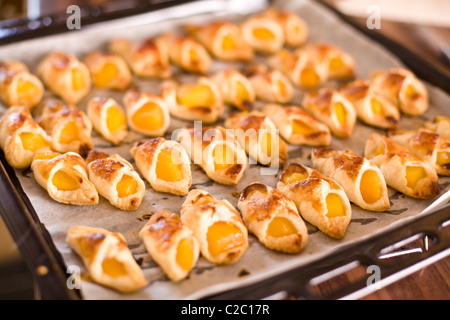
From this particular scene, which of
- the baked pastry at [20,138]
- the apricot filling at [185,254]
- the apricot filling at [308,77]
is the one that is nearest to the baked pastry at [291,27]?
the apricot filling at [308,77]

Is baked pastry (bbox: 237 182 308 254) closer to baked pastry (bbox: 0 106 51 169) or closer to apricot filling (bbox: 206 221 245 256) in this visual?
apricot filling (bbox: 206 221 245 256)

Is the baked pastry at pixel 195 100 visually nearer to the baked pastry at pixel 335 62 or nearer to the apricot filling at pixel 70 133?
the apricot filling at pixel 70 133

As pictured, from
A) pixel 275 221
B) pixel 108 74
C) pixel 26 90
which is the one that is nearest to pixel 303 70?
pixel 108 74

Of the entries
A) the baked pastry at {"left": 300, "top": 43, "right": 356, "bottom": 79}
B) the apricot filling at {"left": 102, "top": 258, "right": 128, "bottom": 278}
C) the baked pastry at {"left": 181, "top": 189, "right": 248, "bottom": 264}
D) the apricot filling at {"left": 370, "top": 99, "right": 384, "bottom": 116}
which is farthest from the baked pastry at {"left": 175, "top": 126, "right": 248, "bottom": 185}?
the baked pastry at {"left": 300, "top": 43, "right": 356, "bottom": 79}

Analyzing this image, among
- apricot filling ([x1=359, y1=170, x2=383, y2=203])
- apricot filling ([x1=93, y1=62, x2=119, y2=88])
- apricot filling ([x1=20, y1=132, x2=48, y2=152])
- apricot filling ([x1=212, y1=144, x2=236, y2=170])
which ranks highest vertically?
apricot filling ([x1=93, y1=62, x2=119, y2=88])
